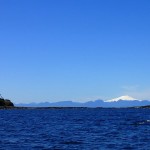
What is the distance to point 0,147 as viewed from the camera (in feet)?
153

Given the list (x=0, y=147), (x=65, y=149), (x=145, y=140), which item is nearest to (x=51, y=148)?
(x=65, y=149)

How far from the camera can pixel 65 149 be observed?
151 feet

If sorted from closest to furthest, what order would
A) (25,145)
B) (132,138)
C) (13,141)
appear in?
(25,145) → (13,141) → (132,138)

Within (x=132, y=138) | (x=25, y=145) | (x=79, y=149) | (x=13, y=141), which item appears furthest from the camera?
(x=132, y=138)

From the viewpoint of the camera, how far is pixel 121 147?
157 feet

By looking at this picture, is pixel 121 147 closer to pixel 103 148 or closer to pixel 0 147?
pixel 103 148

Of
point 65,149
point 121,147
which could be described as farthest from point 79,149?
point 121,147

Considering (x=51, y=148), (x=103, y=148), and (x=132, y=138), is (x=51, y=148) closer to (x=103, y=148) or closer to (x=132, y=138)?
(x=103, y=148)

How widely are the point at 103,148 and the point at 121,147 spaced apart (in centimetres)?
242

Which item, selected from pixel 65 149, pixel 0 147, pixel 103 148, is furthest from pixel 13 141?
pixel 103 148

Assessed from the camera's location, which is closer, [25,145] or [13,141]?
[25,145]

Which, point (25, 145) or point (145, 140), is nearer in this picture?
point (25, 145)

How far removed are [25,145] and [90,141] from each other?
1014 cm

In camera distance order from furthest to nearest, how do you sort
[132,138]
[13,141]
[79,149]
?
[132,138] < [13,141] < [79,149]
